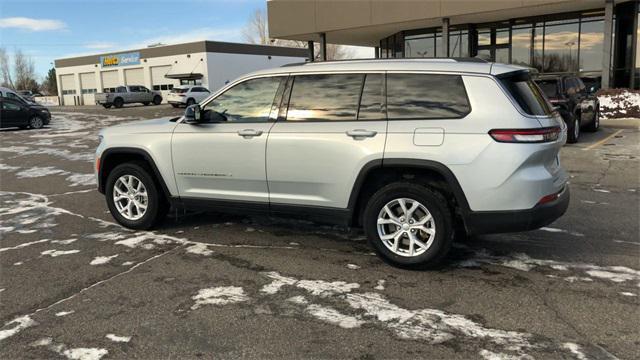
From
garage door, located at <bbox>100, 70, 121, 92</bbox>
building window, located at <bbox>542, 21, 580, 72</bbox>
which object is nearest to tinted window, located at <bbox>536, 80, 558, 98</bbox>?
building window, located at <bbox>542, 21, 580, 72</bbox>

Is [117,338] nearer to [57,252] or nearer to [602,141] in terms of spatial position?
[57,252]

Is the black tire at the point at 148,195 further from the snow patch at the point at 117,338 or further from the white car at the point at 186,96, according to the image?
the white car at the point at 186,96

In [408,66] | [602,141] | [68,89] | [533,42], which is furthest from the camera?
[68,89]

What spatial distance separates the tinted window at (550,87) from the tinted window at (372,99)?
7976 millimetres

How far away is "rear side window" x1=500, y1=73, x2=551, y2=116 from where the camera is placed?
4.19 m

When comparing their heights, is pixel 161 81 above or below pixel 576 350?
above

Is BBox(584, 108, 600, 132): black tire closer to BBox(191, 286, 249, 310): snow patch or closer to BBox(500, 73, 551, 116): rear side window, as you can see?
BBox(500, 73, 551, 116): rear side window

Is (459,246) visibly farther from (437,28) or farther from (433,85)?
(437,28)

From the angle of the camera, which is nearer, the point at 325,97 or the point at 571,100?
the point at 325,97

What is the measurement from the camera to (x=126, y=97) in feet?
136

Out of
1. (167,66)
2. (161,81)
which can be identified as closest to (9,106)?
(167,66)

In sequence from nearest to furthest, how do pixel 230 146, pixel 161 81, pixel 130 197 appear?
pixel 230 146 < pixel 130 197 < pixel 161 81

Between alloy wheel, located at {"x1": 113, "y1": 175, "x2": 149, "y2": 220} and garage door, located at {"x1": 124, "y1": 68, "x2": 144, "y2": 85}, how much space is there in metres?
52.0

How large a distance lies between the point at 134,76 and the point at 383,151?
5559 centimetres
